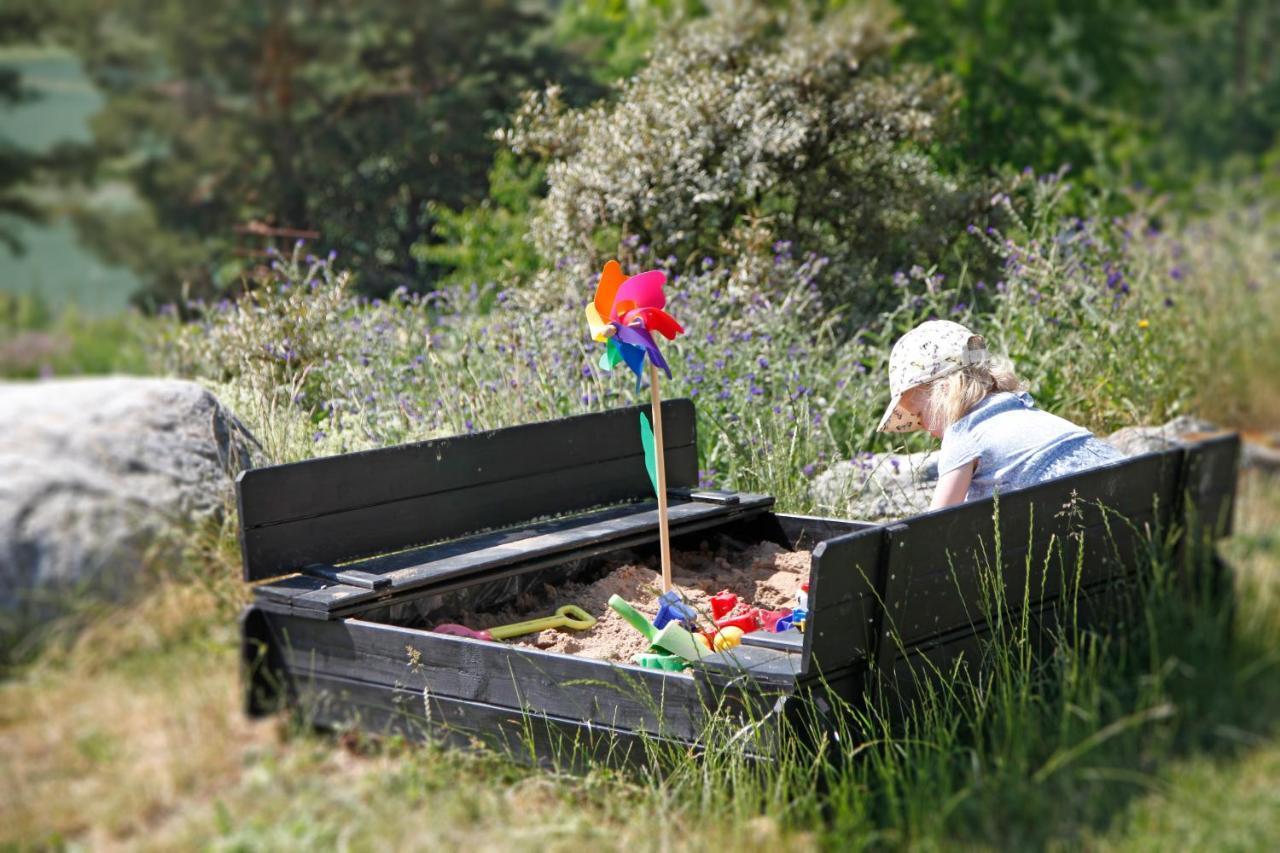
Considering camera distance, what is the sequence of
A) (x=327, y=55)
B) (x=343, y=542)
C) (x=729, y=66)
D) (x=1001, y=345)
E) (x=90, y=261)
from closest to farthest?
1. (x=343, y=542)
2. (x=1001, y=345)
3. (x=729, y=66)
4. (x=327, y=55)
5. (x=90, y=261)

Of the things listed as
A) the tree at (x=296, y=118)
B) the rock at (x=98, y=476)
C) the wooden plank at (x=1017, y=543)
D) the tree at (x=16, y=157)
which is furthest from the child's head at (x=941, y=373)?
the tree at (x=16, y=157)

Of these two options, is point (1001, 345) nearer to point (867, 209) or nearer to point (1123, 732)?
point (867, 209)

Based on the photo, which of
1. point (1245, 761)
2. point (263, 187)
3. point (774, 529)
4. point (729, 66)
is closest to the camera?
point (1245, 761)

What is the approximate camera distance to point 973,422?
11.8 feet

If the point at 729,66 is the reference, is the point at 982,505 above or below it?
below

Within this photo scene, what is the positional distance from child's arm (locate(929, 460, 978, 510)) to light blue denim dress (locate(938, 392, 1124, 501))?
0.7 inches

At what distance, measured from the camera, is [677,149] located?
265 inches

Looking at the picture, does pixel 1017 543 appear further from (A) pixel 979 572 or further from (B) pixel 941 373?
(B) pixel 941 373

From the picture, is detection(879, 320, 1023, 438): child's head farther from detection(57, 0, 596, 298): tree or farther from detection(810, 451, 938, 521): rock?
detection(57, 0, 596, 298): tree

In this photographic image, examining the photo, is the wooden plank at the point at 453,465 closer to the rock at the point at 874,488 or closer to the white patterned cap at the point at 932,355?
the rock at the point at 874,488

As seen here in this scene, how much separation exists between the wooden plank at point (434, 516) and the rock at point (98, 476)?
621 millimetres

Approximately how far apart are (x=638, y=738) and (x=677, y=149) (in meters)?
4.32

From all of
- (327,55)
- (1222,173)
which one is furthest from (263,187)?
(1222,173)

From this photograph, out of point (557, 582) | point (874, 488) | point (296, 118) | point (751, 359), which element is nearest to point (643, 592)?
point (557, 582)
